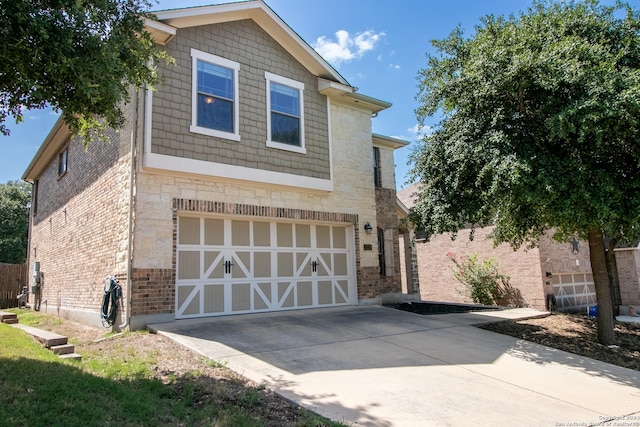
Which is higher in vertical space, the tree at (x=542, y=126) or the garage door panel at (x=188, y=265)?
the tree at (x=542, y=126)

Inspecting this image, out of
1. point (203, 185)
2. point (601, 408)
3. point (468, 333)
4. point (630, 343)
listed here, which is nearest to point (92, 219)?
point (203, 185)

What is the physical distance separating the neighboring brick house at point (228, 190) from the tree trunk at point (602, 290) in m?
5.78

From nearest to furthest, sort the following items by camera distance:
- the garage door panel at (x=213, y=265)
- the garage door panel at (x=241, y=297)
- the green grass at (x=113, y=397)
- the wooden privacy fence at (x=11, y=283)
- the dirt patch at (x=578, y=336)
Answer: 1. the green grass at (x=113, y=397)
2. the dirt patch at (x=578, y=336)
3. the garage door panel at (x=213, y=265)
4. the garage door panel at (x=241, y=297)
5. the wooden privacy fence at (x=11, y=283)

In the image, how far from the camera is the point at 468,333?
963 centimetres

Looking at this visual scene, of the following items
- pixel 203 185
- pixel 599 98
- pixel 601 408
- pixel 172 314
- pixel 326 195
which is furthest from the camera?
pixel 326 195

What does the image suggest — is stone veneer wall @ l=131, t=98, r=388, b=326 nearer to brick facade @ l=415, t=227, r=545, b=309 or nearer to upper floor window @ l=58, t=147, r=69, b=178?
brick facade @ l=415, t=227, r=545, b=309

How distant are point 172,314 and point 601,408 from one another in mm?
7806

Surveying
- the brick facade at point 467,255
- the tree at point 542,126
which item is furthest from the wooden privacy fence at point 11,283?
the tree at point 542,126

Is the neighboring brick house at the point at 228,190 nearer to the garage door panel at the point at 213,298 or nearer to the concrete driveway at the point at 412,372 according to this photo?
the garage door panel at the point at 213,298

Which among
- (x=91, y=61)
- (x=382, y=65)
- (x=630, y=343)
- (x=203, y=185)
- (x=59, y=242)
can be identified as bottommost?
(x=630, y=343)

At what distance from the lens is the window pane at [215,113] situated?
10.3 m

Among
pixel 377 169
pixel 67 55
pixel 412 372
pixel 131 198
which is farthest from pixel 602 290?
pixel 67 55

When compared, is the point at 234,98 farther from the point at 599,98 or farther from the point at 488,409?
the point at 488,409

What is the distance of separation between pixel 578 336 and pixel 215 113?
10636 mm
